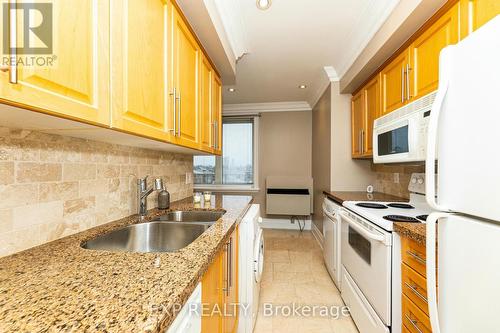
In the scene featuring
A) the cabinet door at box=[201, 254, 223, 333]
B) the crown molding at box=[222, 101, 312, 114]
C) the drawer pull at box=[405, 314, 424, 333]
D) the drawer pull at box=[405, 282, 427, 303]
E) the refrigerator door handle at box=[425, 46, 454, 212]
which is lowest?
the drawer pull at box=[405, 314, 424, 333]

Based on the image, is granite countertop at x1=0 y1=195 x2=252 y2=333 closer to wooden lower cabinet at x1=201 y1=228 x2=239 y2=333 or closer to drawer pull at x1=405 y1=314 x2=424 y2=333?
wooden lower cabinet at x1=201 y1=228 x2=239 y2=333

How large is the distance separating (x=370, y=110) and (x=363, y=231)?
1578 millimetres

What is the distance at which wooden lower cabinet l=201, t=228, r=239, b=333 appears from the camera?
857 millimetres

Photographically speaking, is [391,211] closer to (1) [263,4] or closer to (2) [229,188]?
(1) [263,4]

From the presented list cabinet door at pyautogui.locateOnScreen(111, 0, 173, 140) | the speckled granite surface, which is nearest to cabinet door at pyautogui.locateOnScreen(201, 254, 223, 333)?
cabinet door at pyautogui.locateOnScreen(111, 0, 173, 140)

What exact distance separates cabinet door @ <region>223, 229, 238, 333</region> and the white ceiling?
187 centimetres

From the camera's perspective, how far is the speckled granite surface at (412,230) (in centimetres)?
111

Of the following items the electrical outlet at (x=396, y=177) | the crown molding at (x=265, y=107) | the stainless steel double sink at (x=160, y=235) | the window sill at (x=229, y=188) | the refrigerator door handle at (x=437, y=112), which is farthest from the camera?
the window sill at (x=229, y=188)

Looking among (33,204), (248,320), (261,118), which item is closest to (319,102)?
(261,118)

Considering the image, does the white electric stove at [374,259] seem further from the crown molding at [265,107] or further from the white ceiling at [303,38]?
the crown molding at [265,107]

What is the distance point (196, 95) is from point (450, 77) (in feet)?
4.65

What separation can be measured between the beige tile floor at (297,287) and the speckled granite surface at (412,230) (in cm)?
102

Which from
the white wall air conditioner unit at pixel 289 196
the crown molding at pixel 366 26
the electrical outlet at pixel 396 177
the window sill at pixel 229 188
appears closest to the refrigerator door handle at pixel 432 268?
the crown molding at pixel 366 26

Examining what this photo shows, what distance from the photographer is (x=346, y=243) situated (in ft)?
Result: 6.64
